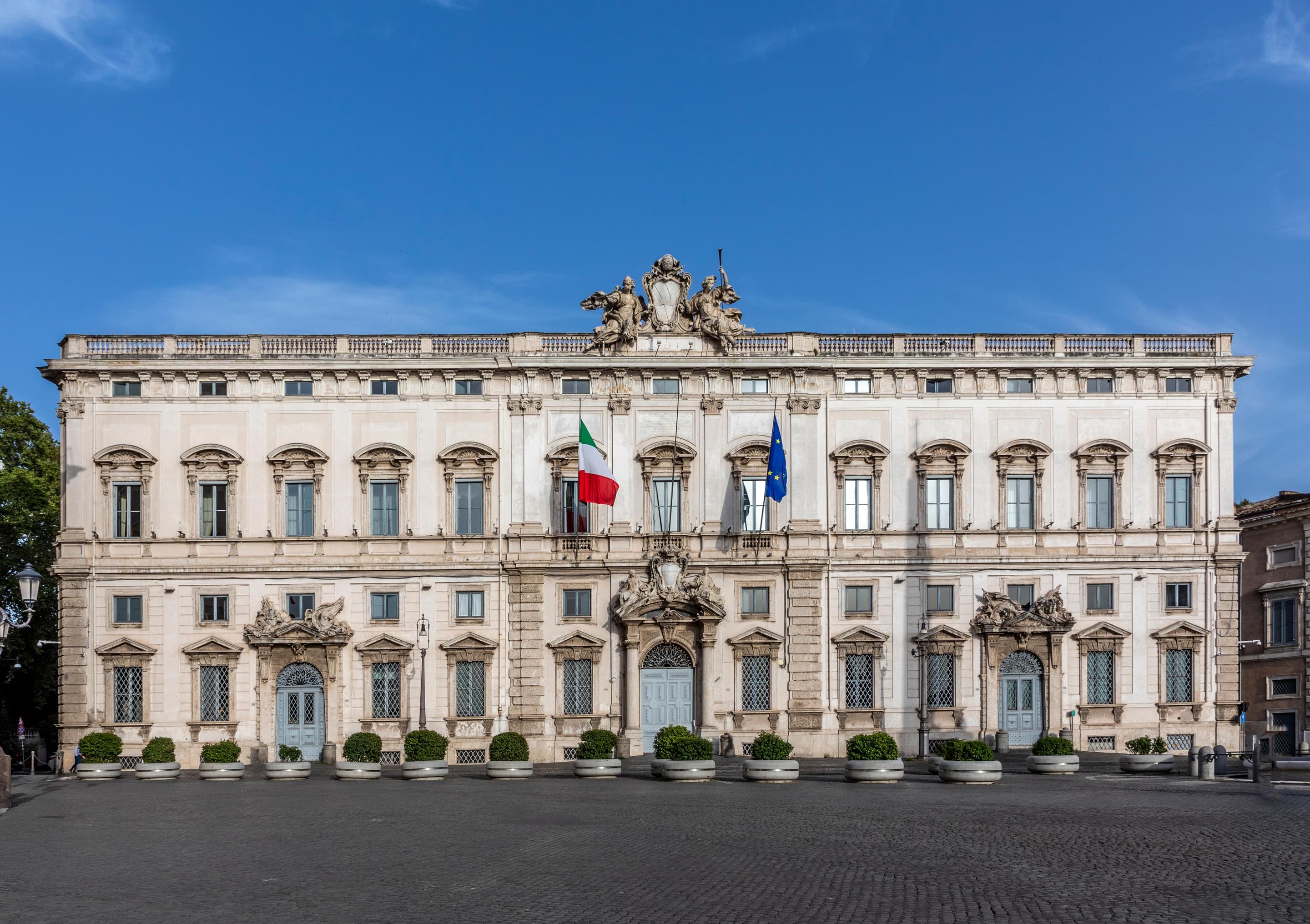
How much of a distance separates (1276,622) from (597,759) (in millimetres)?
33373

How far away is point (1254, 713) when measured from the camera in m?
60.9

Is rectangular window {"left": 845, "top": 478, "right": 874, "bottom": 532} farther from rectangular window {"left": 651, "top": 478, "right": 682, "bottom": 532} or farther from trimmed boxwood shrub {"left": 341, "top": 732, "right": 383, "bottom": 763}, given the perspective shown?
trimmed boxwood shrub {"left": 341, "top": 732, "right": 383, "bottom": 763}

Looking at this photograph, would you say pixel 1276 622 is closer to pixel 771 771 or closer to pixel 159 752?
pixel 771 771

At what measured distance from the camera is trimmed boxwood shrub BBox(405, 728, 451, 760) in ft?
139

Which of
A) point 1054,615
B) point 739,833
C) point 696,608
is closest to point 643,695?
point 696,608

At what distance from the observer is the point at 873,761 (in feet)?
126

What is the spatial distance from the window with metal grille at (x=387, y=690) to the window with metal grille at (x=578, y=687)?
6067mm

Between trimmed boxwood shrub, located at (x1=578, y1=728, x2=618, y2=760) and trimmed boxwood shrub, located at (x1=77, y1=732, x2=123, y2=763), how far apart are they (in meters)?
15.7

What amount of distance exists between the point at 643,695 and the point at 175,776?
1627cm

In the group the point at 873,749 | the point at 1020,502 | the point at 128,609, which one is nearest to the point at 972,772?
the point at 873,749

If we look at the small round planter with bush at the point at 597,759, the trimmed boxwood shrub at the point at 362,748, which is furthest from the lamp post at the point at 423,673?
the small round planter with bush at the point at 597,759

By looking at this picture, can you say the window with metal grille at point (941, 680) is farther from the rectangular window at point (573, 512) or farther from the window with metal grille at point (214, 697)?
the window with metal grille at point (214, 697)

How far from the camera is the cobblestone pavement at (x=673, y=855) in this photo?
1794 centimetres

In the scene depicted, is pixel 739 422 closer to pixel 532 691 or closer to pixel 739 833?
pixel 532 691
